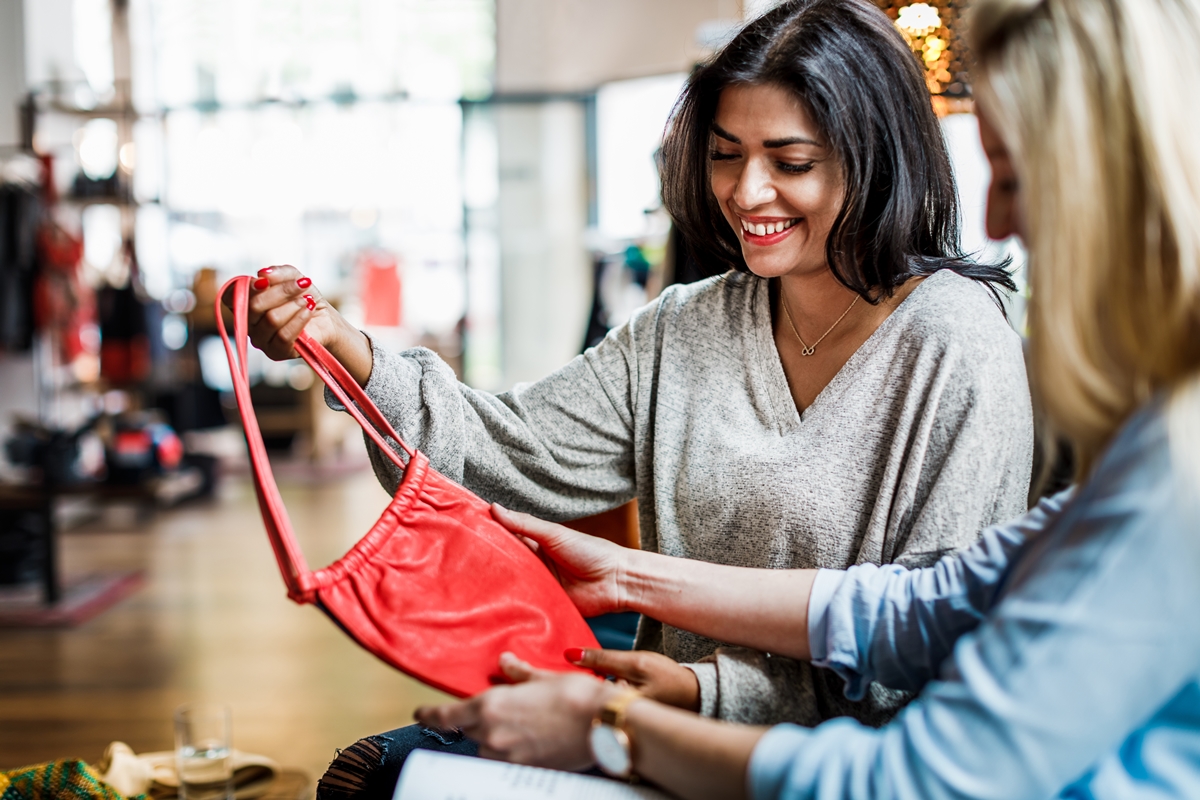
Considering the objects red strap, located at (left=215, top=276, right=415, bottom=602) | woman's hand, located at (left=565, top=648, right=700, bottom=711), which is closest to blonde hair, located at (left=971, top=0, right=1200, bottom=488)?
woman's hand, located at (left=565, top=648, right=700, bottom=711)

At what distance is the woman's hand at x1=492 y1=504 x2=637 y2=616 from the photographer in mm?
1237

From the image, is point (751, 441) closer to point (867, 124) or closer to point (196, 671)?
point (867, 124)

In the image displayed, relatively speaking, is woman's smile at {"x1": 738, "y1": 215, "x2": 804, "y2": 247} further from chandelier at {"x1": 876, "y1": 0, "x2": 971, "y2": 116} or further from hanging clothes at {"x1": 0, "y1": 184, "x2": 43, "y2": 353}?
hanging clothes at {"x1": 0, "y1": 184, "x2": 43, "y2": 353}

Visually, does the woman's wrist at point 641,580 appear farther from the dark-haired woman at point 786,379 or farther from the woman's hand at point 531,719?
the woman's hand at point 531,719

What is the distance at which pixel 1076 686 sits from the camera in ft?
2.25

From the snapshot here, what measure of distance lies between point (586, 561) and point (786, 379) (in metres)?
0.37

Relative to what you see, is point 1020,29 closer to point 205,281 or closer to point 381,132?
point 205,281

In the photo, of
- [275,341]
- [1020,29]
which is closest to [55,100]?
[275,341]

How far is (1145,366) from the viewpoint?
0.70 metres

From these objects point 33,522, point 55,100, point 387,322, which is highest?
point 55,100

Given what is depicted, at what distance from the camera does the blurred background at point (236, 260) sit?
3.23 meters

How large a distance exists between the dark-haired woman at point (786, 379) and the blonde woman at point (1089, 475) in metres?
0.34

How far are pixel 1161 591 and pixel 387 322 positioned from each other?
10.0 m

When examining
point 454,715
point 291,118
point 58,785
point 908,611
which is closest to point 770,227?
point 908,611
